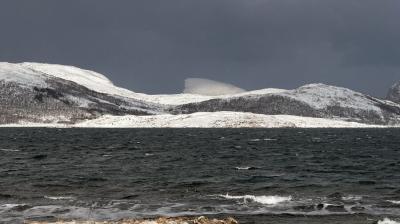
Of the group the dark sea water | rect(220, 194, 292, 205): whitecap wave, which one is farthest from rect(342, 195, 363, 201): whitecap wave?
rect(220, 194, 292, 205): whitecap wave

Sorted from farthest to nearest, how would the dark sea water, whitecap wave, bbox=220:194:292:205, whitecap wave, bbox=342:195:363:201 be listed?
1. whitecap wave, bbox=342:195:363:201
2. whitecap wave, bbox=220:194:292:205
3. the dark sea water

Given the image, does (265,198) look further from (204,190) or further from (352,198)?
(204,190)

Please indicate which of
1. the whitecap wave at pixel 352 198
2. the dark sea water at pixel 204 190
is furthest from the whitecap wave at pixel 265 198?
the whitecap wave at pixel 352 198

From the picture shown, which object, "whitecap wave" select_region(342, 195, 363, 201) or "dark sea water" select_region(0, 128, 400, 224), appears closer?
"dark sea water" select_region(0, 128, 400, 224)

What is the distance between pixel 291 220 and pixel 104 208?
13.9 m

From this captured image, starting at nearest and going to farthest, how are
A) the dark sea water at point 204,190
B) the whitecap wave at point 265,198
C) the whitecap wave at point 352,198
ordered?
the dark sea water at point 204,190 < the whitecap wave at point 265,198 < the whitecap wave at point 352,198

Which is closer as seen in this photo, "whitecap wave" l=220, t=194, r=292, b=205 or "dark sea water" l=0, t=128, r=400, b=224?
"dark sea water" l=0, t=128, r=400, b=224

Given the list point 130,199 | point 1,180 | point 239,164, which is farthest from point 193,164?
point 130,199

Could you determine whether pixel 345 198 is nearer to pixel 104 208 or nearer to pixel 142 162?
pixel 104 208

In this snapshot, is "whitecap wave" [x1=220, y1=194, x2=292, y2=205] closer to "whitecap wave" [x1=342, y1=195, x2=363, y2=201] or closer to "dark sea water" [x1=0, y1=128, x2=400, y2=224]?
"dark sea water" [x1=0, y1=128, x2=400, y2=224]

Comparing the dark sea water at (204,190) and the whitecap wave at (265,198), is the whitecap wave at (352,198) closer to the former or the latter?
the dark sea water at (204,190)

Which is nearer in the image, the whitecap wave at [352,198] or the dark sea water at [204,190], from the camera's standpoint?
the dark sea water at [204,190]

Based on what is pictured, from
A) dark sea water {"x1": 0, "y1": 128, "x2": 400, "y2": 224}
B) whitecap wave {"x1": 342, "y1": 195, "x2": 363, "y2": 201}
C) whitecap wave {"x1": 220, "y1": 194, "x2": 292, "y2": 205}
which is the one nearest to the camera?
dark sea water {"x1": 0, "y1": 128, "x2": 400, "y2": 224}

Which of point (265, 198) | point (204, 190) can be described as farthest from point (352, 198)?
point (204, 190)
